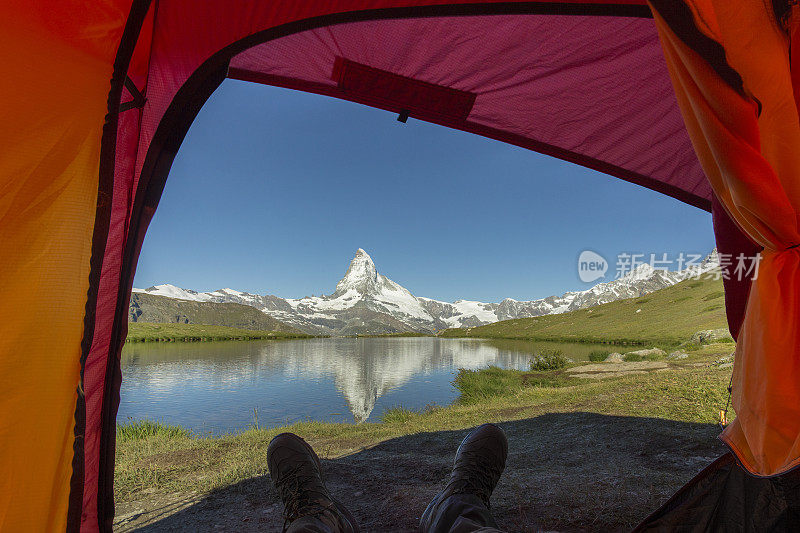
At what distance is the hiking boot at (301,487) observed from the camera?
76.3 inches

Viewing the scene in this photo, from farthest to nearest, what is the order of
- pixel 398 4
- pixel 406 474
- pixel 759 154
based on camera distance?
pixel 406 474, pixel 398 4, pixel 759 154

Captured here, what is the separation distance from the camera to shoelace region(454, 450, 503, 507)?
212cm

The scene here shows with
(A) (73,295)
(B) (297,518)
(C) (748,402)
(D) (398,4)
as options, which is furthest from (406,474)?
(D) (398,4)

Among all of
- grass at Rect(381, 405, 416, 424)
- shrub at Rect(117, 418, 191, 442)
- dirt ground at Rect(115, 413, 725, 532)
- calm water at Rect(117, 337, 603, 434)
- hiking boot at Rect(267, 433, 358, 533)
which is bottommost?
calm water at Rect(117, 337, 603, 434)

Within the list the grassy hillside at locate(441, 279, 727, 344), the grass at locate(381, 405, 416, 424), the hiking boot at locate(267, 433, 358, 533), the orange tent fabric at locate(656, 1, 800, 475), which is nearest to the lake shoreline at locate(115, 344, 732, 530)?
the hiking boot at locate(267, 433, 358, 533)

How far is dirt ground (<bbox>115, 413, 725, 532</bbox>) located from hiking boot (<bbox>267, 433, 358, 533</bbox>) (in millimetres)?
620

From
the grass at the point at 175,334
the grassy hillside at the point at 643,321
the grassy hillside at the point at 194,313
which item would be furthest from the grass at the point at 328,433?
the grassy hillside at the point at 194,313

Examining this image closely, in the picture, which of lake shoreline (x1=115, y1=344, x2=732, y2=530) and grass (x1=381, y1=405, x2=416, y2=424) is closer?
lake shoreline (x1=115, y1=344, x2=732, y2=530)

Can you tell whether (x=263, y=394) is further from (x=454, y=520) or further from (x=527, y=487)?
(x=454, y=520)

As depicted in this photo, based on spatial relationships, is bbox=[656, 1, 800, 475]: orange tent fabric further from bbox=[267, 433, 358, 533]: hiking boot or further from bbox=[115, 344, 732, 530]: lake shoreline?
bbox=[267, 433, 358, 533]: hiking boot

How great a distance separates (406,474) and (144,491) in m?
2.35

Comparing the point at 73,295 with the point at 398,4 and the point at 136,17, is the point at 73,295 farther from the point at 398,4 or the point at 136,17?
the point at 398,4

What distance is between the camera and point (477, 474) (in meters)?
2.24

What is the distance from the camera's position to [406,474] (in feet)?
12.2
